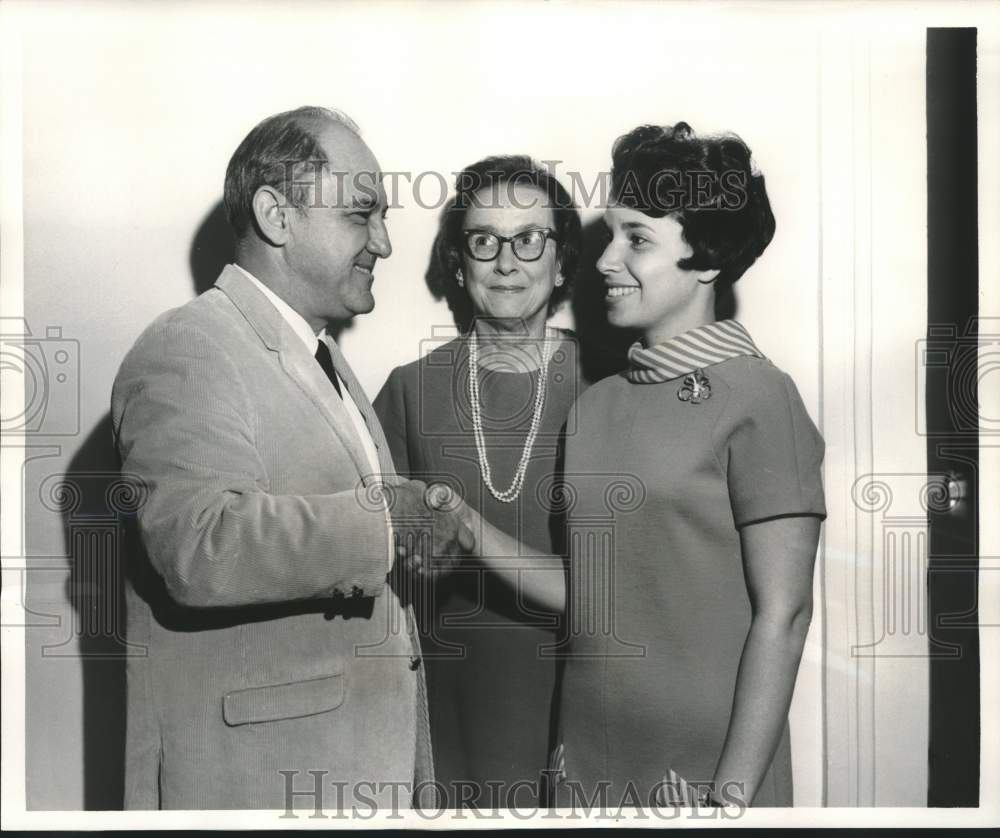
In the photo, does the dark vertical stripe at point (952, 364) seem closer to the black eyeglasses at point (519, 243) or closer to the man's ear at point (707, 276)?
the man's ear at point (707, 276)

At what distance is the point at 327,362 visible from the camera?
9.39 feet

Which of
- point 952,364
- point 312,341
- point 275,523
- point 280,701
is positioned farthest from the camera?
point 952,364

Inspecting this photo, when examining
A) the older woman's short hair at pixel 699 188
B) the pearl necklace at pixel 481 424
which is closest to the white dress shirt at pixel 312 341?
the pearl necklace at pixel 481 424

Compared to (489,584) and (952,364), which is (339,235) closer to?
(489,584)

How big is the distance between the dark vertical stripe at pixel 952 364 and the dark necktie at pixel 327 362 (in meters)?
1.55

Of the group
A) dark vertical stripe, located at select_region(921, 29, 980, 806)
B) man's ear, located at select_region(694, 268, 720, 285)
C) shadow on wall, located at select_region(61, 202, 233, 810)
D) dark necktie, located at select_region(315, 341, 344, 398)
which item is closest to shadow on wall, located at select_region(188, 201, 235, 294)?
shadow on wall, located at select_region(61, 202, 233, 810)

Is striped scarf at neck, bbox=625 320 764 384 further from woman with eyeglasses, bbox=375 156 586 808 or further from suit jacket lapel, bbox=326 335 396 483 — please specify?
suit jacket lapel, bbox=326 335 396 483

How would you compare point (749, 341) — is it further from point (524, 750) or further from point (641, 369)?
point (524, 750)

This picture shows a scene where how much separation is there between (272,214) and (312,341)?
0.34 metres

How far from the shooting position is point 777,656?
9.49 feet

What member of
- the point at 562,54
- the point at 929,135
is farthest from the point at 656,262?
the point at 929,135

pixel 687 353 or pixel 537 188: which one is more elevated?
pixel 537 188

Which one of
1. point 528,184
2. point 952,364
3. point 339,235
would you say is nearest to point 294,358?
point 339,235

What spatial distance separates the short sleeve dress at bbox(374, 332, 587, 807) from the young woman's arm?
475 mm
